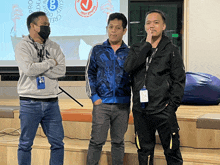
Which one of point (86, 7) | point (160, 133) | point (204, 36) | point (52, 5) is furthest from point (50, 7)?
point (160, 133)

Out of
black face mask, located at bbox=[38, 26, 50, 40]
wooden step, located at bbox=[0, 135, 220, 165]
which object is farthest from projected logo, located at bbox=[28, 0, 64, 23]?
black face mask, located at bbox=[38, 26, 50, 40]

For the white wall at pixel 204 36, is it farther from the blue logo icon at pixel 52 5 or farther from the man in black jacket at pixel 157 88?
the man in black jacket at pixel 157 88

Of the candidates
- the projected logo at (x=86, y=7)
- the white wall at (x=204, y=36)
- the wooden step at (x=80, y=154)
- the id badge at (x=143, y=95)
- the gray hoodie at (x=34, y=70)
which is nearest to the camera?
the id badge at (x=143, y=95)

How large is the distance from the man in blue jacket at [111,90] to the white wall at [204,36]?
2.28 metres

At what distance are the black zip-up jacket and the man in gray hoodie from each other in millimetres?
497

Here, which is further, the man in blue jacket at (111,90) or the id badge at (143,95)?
the man in blue jacket at (111,90)

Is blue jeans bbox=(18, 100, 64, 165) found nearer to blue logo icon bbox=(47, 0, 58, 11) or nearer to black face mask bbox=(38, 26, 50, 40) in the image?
black face mask bbox=(38, 26, 50, 40)

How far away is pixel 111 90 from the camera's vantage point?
163cm

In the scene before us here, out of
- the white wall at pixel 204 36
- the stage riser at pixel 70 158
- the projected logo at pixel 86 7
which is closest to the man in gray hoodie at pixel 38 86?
the stage riser at pixel 70 158

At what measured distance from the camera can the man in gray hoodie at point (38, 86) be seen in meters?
1.57

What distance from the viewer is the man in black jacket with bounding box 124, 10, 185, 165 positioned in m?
1.46

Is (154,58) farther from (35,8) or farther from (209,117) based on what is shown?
(35,8)

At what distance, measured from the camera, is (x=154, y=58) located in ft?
4.88

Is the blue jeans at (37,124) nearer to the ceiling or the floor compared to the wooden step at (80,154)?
nearer to the ceiling
